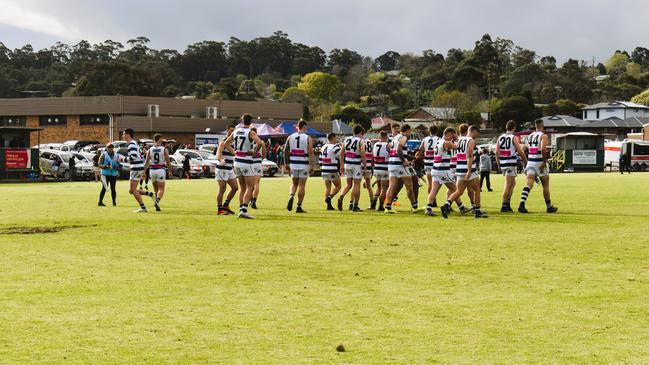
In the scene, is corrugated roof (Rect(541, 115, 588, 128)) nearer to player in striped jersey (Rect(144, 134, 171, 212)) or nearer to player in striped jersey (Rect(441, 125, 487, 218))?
player in striped jersey (Rect(144, 134, 171, 212))

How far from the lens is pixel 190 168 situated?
60.8m

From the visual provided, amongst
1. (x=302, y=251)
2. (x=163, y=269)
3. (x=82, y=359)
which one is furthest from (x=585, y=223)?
(x=82, y=359)

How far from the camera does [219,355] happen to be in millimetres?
7688

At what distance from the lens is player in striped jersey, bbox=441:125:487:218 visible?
21.3 meters

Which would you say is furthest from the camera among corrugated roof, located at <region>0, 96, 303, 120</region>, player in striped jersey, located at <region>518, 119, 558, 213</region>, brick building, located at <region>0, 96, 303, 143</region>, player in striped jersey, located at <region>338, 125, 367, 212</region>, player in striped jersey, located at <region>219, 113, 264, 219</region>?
corrugated roof, located at <region>0, 96, 303, 120</region>

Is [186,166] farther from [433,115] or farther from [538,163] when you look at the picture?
[433,115]

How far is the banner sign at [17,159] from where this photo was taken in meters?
54.8

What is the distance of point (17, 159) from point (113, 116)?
38752 mm

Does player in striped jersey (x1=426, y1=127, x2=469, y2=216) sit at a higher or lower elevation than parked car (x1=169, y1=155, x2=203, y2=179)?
higher

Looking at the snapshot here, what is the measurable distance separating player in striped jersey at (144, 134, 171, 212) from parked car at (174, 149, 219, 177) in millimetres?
35635

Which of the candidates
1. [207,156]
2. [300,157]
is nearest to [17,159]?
[207,156]

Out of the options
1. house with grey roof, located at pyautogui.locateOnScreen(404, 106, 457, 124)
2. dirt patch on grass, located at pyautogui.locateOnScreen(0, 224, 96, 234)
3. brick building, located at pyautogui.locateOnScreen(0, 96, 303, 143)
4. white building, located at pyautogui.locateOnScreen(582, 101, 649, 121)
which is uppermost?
white building, located at pyautogui.locateOnScreen(582, 101, 649, 121)

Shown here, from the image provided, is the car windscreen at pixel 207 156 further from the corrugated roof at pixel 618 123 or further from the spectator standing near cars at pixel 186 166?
the corrugated roof at pixel 618 123

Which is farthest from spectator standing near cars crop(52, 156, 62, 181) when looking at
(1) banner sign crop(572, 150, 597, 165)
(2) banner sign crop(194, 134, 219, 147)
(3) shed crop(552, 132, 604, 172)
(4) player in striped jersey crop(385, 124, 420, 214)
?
(1) banner sign crop(572, 150, 597, 165)
